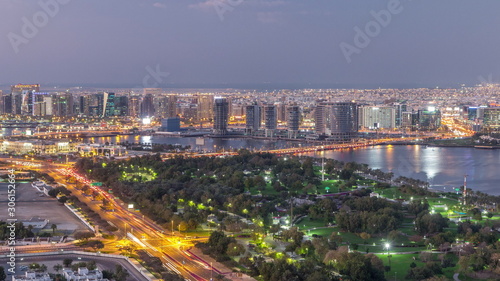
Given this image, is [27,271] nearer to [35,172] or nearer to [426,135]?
[35,172]

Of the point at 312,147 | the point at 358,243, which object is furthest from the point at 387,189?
the point at 312,147

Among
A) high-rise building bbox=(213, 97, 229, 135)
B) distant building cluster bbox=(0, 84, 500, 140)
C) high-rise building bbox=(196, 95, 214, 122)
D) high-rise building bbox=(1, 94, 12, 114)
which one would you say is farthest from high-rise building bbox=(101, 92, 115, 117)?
high-rise building bbox=(213, 97, 229, 135)

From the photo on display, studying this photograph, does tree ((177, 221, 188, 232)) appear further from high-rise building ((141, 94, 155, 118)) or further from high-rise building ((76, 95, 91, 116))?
high-rise building ((76, 95, 91, 116))

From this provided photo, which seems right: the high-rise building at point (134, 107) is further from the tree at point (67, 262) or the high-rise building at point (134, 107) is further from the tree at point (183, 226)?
the tree at point (67, 262)

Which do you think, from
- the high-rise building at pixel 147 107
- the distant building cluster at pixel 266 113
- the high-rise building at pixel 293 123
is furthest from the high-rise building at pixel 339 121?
the high-rise building at pixel 147 107

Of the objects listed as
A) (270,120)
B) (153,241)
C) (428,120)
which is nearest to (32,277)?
(153,241)

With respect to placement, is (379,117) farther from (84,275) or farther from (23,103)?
(84,275)

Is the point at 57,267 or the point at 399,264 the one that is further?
the point at 399,264
